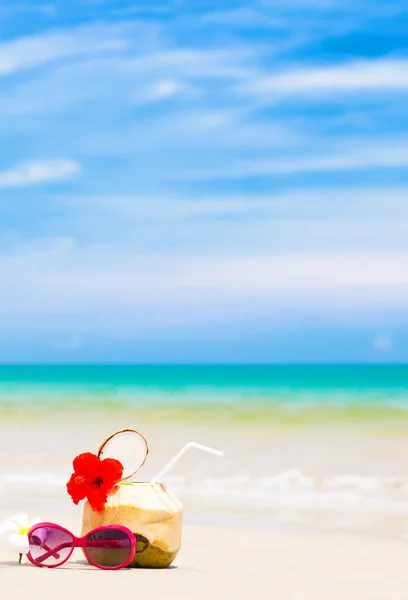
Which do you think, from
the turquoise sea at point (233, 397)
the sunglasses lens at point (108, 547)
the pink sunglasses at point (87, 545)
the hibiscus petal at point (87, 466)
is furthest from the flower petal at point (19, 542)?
the turquoise sea at point (233, 397)

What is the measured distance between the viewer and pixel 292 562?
5820mm

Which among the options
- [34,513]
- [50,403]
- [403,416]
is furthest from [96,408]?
[34,513]

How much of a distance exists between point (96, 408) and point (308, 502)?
16.8 m

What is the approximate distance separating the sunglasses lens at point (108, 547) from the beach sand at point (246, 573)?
0.06 m

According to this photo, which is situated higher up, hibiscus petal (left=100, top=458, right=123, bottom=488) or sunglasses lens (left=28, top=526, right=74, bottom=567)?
hibiscus petal (left=100, top=458, right=123, bottom=488)

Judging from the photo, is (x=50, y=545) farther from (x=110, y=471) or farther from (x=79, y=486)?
(x=110, y=471)

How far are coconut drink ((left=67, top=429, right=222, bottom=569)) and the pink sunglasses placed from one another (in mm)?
65

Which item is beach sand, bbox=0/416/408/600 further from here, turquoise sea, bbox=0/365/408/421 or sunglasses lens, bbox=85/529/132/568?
turquoise sea, bbox=0/365/408/421

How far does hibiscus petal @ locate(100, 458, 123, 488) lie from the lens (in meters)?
4.68

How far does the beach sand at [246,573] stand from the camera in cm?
440

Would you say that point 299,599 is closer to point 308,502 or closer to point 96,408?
point 308,502

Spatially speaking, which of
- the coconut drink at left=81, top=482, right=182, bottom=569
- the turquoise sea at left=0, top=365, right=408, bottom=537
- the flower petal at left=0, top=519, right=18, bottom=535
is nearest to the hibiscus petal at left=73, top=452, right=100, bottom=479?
the coconut drink at left=81, top=482, right=182, bottom=569

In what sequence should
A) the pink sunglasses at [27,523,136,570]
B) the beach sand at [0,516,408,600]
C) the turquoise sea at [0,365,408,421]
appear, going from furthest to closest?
the turquoise sea at [0,365,408,421]
the pink sunglasses at [27,523,136,570]
the beach sand at [0,516,408,600]

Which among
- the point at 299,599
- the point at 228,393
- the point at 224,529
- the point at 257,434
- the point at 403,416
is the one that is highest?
the point at 228,393
